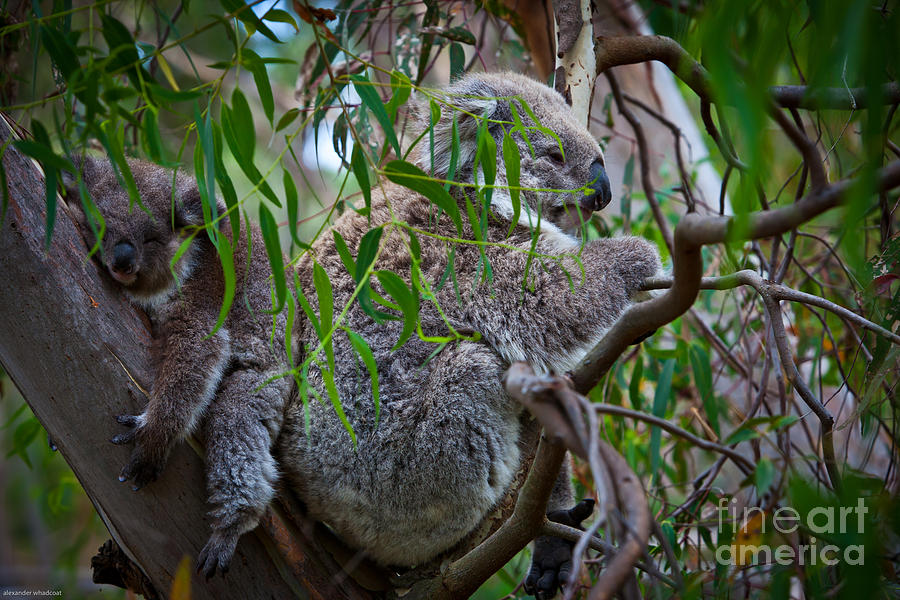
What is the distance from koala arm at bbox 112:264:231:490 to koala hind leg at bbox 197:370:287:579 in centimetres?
6

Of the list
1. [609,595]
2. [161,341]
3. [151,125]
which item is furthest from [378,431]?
[609,595]

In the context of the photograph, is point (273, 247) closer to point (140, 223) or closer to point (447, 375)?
point (140, 223)

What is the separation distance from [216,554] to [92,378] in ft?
1.69

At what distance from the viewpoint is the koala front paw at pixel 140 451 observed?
1.61 metres

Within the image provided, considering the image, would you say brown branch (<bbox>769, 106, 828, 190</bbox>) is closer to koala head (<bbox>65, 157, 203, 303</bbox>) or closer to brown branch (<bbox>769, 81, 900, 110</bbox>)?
brown branch (<bbox>769, 81, 900, 110</bbox>)

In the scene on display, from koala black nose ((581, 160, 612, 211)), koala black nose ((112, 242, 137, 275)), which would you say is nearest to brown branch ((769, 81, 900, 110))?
koala black nose ((581, 160, 612, 211))

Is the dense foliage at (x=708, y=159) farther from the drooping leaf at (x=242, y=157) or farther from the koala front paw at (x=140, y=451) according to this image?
the koala front paw at (x=140, y=451)

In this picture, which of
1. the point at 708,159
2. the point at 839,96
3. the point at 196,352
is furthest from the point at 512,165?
the point at 708,159

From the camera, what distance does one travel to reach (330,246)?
2316 mm

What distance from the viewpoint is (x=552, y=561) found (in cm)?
224

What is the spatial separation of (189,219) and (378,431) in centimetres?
81

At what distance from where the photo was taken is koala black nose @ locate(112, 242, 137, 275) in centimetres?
170

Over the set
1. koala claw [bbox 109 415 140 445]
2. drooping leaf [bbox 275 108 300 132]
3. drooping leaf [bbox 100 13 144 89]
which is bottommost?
koala claw [bbox 109 415 140 445]

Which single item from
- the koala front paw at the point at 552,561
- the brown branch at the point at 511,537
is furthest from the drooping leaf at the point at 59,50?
the koala front paw at the point at 552,561
